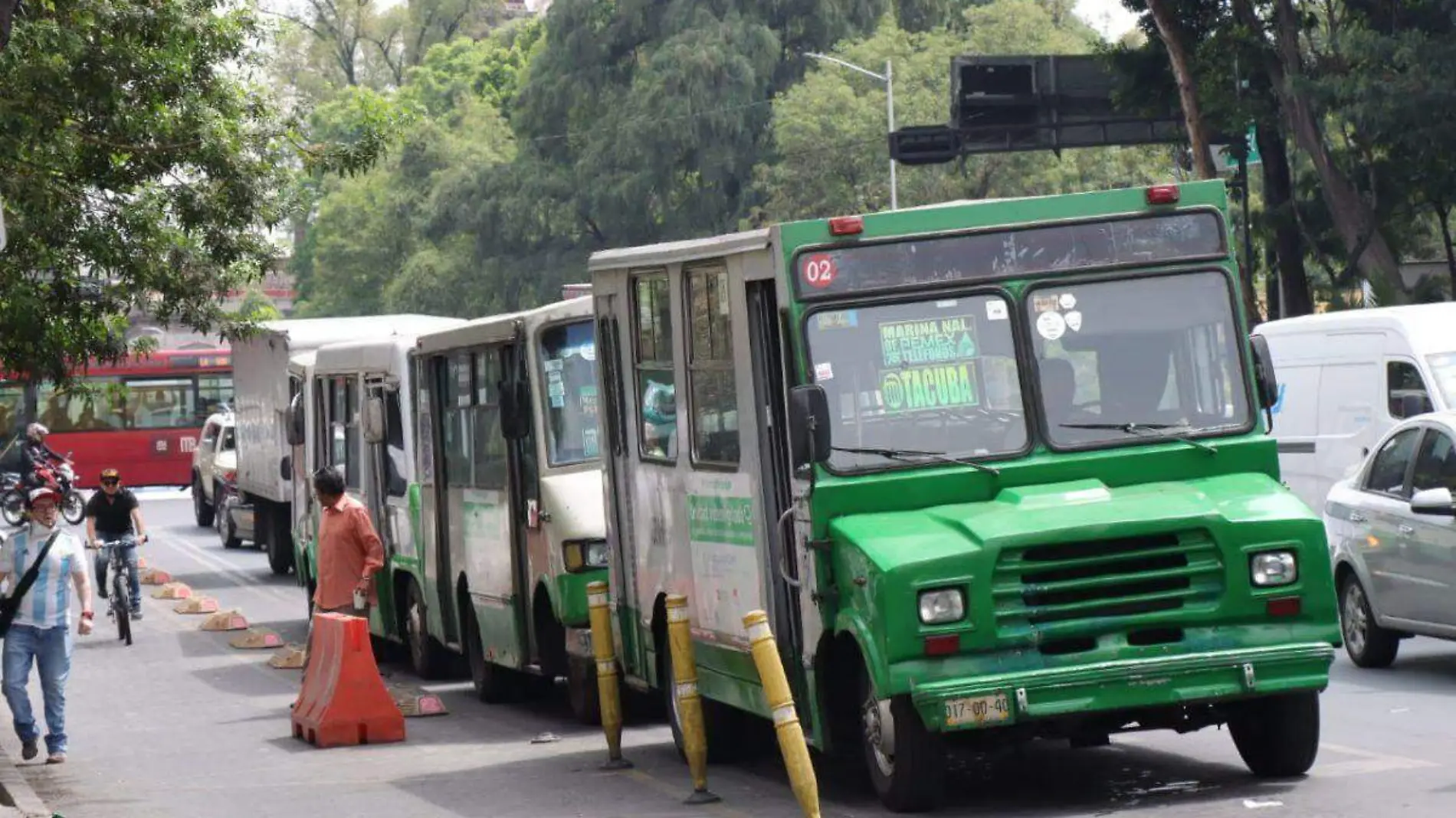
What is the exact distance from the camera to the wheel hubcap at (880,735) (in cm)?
1049

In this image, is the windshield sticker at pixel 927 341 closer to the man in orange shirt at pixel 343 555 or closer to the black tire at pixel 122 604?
the man in orange shirt at pixel 343 555

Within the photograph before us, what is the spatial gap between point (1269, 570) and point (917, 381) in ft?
5.58

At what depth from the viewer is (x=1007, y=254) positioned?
11.1 m

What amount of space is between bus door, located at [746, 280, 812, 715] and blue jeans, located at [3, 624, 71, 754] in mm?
6012

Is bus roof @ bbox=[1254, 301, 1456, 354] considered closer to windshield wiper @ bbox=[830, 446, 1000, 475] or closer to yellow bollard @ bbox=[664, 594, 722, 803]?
yellow bollard @ bbox=[664, 594, 722, 803]

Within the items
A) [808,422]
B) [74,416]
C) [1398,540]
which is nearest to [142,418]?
[74,416]

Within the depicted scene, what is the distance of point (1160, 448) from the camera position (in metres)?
11.0

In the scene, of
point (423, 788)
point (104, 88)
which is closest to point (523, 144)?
point (104, 88)

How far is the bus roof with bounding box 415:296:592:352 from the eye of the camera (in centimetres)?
1616

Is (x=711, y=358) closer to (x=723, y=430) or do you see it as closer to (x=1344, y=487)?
(x=723, y=430)

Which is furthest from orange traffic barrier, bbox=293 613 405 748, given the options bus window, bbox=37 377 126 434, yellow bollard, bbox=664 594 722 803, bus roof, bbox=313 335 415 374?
bus window, bbox=37 377 126 434

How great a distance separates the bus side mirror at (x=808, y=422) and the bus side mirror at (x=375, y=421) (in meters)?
10.3

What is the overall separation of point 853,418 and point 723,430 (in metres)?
1.33

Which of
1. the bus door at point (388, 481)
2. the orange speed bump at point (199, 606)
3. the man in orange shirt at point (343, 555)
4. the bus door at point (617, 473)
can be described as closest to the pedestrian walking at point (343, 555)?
the man in orange shirt at point (343, 555)
